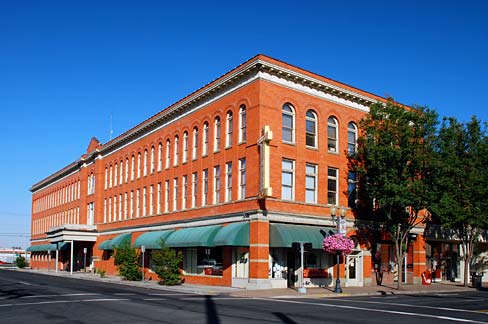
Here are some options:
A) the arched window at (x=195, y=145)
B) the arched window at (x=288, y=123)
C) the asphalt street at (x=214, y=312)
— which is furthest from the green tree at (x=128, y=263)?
the asphalt street at (x=214, y=312)

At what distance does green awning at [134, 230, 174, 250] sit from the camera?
1703 inches

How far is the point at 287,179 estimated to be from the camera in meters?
35.4

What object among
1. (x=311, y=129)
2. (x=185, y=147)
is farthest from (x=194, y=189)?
(x=311, y=129)

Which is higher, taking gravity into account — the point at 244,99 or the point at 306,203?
the point at 244,99

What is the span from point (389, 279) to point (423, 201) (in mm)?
8545

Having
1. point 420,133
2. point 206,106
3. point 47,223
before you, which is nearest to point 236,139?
point 206,106

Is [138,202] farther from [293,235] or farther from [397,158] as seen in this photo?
[397,158]

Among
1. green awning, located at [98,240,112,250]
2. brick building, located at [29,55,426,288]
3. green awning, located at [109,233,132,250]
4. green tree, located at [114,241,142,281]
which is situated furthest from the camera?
green awning, located at [98,240,112,250]

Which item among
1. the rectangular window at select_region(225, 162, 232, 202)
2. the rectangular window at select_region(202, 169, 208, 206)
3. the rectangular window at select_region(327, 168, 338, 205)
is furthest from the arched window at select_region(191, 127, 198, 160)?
the rectangular window at select_region(327, 168, 338, 205)

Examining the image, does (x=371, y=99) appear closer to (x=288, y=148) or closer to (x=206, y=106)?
(x=288, y=148)

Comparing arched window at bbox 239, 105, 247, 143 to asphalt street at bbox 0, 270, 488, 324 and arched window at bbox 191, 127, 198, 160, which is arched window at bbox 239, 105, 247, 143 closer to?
arched window at bbox 191, 127, 198, 160

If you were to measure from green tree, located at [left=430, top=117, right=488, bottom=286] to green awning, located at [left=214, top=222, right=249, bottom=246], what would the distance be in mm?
12626

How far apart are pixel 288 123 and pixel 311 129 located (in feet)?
6.72

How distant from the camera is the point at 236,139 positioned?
3659 centimetres
